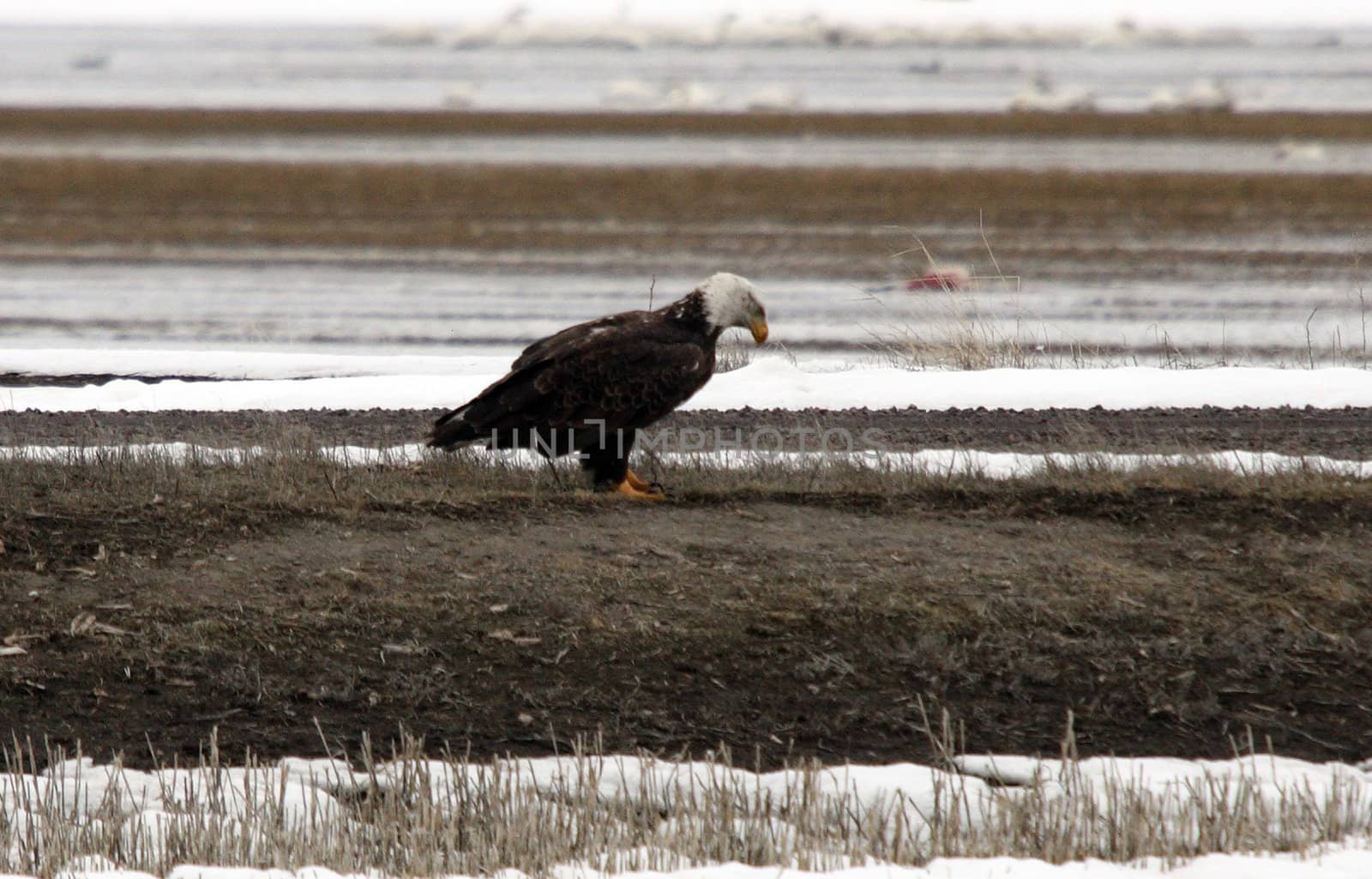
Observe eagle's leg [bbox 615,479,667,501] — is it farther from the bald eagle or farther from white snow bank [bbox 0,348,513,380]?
white snow bank [bbox 0,348,513,380]

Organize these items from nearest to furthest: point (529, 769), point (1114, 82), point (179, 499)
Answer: point (529, 769), point (179, 499), point (1114, 82)

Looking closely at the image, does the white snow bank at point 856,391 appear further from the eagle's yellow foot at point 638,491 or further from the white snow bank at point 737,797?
the white snow bank at point 737,797

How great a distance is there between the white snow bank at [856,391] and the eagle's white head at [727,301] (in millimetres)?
2576

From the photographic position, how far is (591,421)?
755 centimetres

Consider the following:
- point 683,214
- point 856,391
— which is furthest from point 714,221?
point 856,391

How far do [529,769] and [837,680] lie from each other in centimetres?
122

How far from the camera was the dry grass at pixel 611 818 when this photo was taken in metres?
4.86

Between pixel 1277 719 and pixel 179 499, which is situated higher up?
pixel 179 499

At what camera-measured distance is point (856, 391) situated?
1077 centimetres

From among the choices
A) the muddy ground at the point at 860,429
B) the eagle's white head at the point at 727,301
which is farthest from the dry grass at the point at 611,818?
the muddy ground at the point at 860,429

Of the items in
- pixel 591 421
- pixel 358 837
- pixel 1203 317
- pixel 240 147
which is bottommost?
pixel 358 837

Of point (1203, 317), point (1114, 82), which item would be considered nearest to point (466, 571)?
A: point (1203, 317)

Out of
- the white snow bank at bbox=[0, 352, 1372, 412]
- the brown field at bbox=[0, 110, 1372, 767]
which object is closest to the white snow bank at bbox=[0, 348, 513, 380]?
the white snow bank at bbox=[0, 352, 1372, 412]

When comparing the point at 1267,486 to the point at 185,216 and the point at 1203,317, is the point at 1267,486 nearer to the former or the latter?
the point at 1203,317
